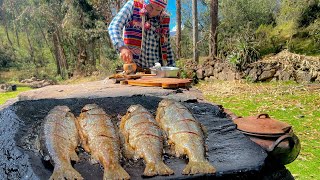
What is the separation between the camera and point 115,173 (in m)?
1.58

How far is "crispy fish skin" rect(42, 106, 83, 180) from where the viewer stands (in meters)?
1.55

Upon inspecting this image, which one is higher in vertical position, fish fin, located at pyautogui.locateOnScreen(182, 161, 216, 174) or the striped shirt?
the striped shirt

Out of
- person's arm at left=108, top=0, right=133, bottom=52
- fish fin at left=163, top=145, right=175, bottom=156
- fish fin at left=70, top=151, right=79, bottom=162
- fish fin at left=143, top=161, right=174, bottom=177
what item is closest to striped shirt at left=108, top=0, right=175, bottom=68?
person's arm at left=108, top=0, right=133, bottom=52

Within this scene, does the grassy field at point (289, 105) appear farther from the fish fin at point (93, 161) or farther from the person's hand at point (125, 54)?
the fish fin at point (93, 161)

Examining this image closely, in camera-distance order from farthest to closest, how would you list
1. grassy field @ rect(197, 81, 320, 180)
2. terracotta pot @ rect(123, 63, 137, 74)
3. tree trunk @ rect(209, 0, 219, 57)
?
tree trunk @ rect(209, 0, 219, 57), grassy field @ rect(197, 81, 320, 180), terracotta pot @ rect(123, 63, 137, 74)

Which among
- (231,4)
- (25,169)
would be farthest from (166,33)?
(231,4)

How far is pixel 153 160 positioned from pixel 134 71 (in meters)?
2.01

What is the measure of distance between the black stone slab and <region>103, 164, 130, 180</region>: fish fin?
48mm

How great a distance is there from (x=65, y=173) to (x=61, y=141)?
0.33m

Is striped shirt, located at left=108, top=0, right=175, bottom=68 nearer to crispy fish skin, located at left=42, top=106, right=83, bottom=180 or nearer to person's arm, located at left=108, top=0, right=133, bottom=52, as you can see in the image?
person's arm, located at left=108, top=0, right=133, bottom=52

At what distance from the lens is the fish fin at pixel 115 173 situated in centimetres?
156

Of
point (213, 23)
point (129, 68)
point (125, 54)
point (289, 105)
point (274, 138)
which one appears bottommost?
point (289, 105)

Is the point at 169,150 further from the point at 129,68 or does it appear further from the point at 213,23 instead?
the point at 213,23

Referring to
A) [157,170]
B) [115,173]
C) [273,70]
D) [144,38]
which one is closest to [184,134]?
[157,170]
